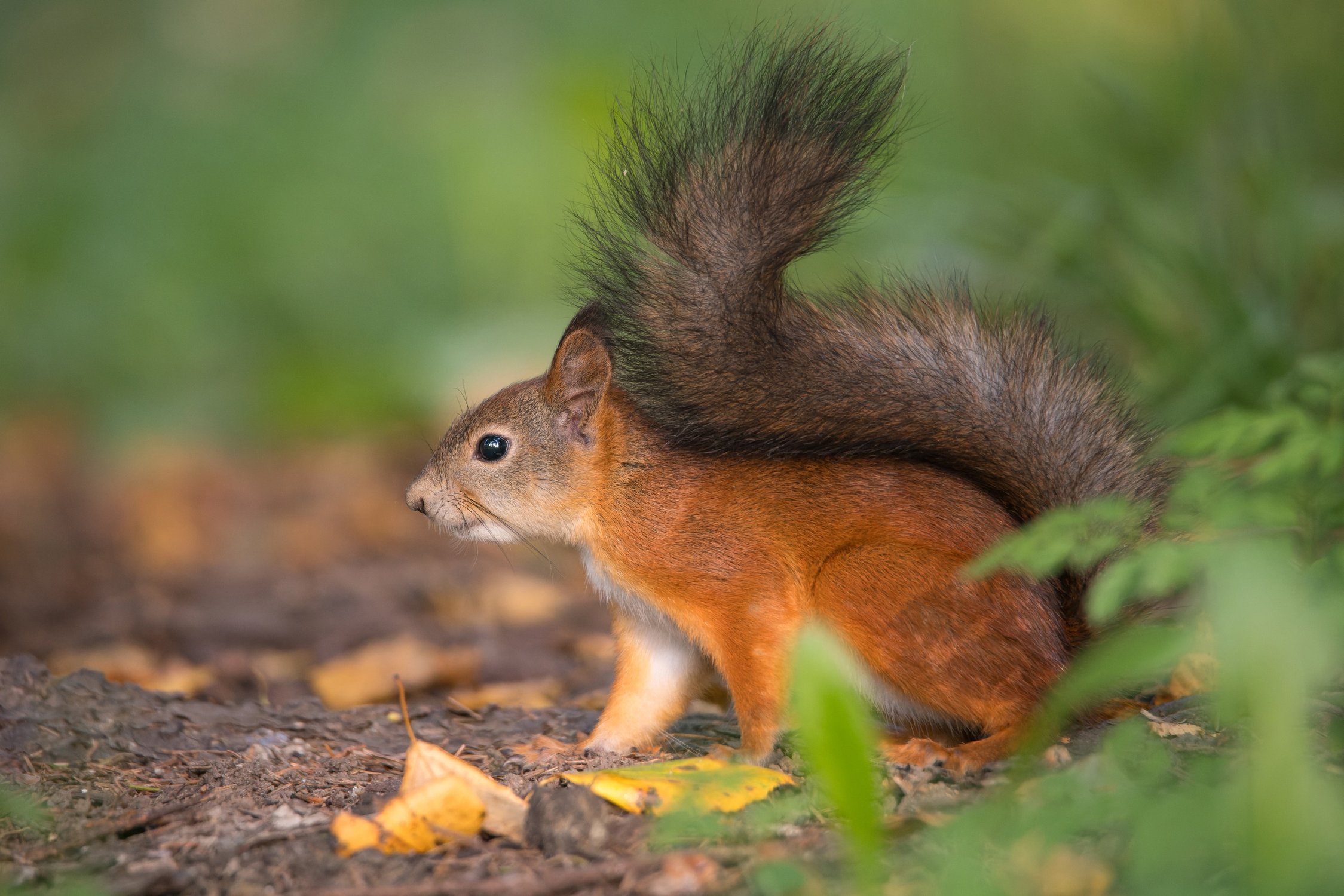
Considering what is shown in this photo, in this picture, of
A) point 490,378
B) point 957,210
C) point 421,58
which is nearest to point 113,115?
point 421,58

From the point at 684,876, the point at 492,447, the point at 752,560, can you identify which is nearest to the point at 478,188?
the point at 492,447

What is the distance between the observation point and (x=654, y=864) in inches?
66.6

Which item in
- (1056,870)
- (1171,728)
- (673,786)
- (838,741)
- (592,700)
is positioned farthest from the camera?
(592,700)

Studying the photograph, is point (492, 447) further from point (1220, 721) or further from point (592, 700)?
point (1220, 721)

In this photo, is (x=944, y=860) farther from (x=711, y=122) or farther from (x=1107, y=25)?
(x=1107, y=25)

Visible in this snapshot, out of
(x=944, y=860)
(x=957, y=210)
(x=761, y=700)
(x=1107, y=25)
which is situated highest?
(x=1107, y=25)

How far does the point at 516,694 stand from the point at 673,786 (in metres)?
1.36

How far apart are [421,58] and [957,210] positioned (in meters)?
5.21

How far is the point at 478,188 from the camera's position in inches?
292

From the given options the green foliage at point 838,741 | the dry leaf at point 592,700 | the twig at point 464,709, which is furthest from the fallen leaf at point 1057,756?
the twig at point 464,709

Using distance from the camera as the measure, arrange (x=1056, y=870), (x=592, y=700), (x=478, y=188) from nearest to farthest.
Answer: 1. (x=1056, y=870)
2. (x=592, y=700)
3. (x=478, y=188)

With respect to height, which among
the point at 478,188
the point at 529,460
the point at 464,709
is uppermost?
the point at 478,188

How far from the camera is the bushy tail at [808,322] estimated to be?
2.37 metres

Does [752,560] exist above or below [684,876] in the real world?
above
